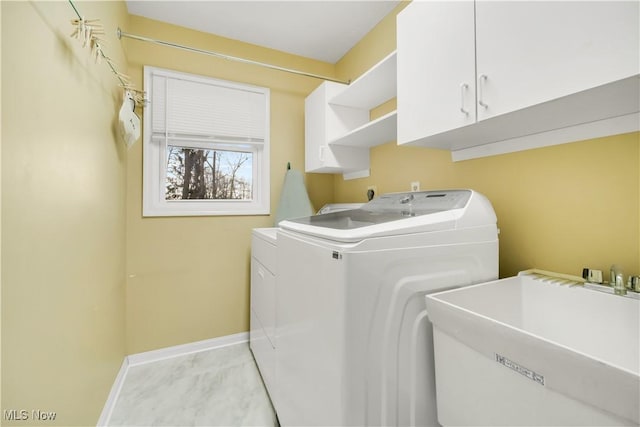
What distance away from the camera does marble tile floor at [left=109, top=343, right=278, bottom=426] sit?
60.7 inches

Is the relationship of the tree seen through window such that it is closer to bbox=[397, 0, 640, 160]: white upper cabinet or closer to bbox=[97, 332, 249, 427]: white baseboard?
bbox=[97, 332, 249, 427]: white baseboard

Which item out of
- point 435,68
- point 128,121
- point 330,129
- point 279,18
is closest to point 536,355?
point 435,68

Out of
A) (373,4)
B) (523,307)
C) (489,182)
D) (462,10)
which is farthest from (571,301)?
(373,4)

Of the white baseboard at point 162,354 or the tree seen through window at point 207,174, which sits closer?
the white baseboard at point 162,354

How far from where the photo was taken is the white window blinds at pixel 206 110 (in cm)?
215

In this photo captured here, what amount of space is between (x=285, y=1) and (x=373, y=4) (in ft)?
2.11

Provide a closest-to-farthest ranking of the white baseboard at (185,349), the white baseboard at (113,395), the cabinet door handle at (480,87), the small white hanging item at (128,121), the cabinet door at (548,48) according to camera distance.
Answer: the cabinet door at (548,48)
the cabinet door handle at (480,87)
the white baseboard at (113,395)
the small white hanging item at (128,121)
the white baseboard at (185,349)

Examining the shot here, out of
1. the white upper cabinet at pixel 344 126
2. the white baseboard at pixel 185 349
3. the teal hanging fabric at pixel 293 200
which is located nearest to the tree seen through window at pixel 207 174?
the teal hanging fabric at pixel 293 200

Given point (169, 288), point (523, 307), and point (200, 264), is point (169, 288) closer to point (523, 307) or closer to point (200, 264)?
point (200, 264)

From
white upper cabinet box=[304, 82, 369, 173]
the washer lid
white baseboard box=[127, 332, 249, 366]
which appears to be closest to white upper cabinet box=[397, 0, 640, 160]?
the washer lid

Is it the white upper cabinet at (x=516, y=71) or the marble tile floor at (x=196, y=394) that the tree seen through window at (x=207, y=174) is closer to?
the marble tile floor at (x=196, y=394)

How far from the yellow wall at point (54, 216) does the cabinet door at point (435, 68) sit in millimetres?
1385

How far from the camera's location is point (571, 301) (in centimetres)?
94

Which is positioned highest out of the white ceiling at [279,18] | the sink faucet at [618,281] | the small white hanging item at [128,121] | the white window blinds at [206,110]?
the white ceiling at [279,18]
